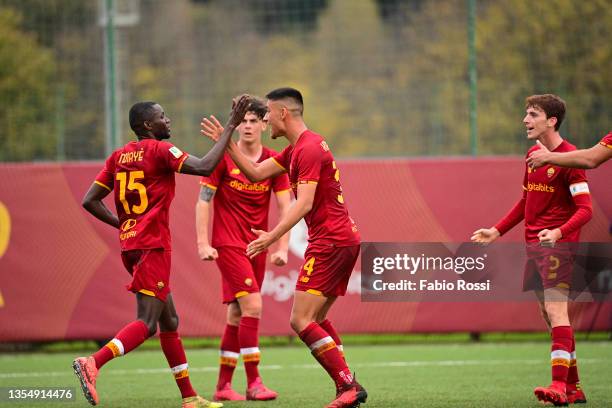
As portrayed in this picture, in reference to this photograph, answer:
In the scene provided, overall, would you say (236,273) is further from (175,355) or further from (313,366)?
(313,366)

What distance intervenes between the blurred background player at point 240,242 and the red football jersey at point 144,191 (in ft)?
4.19

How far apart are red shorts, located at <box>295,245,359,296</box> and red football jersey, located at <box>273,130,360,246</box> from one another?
0.07m

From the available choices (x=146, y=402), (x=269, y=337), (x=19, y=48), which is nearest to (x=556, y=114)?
(x=146, y=402)

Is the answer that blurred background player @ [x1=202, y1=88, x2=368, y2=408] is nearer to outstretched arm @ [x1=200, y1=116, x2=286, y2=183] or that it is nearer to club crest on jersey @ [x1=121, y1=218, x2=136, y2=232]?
outstretched arm @ [x1=200, y1=116, x2=286, y2=183]

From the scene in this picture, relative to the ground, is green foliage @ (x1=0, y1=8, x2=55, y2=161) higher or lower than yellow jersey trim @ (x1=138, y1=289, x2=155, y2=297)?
higher

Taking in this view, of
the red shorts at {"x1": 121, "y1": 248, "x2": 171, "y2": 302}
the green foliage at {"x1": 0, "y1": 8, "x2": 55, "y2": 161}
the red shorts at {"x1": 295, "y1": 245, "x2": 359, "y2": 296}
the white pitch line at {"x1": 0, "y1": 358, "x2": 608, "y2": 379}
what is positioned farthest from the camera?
the green foliage at {"x1": 0, "y1": 8, "x2": 55, "y2": 161}

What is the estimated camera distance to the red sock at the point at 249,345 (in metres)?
8.88

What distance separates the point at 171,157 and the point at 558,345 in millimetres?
3268

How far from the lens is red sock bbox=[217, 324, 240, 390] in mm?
8898

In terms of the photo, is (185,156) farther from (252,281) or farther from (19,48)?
(19,48)

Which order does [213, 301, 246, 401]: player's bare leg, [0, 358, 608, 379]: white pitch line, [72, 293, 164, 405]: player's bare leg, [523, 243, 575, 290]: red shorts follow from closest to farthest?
1. [72, 293, 164, 405]: player's bare leg
2. [523, 243, 575, 290]: red shorts
3. [213, 301, 246, 401]: player's bare leg
4. [0, 358, 608, 379]: white pitch line

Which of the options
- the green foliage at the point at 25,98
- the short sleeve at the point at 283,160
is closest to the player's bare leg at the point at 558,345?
the short sleeve at the point at 283,160

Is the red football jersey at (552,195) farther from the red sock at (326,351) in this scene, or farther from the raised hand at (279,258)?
the raised hand at (279,258)

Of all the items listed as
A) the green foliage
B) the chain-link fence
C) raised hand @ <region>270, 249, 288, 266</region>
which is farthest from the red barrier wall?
raised hand @ <region>270, 249, 288, 266</region>
